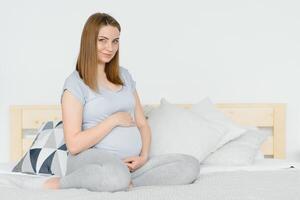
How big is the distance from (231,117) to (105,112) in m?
1.04

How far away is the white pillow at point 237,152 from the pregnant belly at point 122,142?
0.49m

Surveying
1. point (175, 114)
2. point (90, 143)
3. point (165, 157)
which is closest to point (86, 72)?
point (90, 143)

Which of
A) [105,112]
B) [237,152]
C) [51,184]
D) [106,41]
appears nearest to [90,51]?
[106,41]

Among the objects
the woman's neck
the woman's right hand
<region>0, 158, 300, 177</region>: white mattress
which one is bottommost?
<region>0, 158, 300, 177</region>: white mattress

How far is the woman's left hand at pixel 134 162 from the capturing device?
6.24 ft

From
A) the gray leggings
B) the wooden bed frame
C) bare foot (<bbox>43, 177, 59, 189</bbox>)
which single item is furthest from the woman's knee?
the wooden bed frame

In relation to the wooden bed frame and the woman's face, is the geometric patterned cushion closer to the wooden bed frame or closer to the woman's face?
the wooden bed frame

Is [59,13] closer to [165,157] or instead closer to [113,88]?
[113,88]

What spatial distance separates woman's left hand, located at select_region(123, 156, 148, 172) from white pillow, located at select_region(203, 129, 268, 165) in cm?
51

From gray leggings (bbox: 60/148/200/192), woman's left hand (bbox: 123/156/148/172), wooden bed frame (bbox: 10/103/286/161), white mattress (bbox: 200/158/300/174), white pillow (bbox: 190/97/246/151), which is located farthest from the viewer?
wooden bed frame (bbox: 10/103/286/161)

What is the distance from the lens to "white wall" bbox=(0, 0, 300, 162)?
2910 mm

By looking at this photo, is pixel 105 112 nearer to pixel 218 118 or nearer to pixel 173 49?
pixel 218 118

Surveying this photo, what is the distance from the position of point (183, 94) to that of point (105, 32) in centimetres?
104

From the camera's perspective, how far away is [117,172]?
5.47 feet
